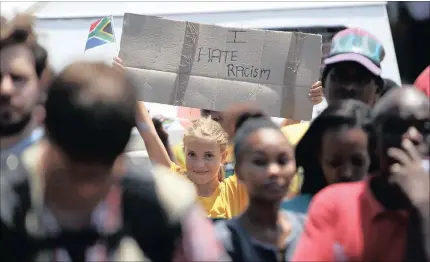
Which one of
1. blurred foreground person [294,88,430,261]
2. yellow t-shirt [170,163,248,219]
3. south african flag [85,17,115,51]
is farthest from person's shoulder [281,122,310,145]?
south african flag [85,17,115,51]

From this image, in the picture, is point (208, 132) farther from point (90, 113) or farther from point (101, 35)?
point (90, 113)

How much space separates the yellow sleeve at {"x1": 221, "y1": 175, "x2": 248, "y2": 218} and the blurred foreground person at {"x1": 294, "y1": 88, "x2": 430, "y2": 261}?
96cm

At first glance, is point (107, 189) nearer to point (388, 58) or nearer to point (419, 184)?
point (419, 184)

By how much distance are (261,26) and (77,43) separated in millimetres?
1344

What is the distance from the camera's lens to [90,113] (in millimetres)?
1470

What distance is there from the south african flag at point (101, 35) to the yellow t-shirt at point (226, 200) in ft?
3.84

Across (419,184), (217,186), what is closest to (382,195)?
(419,184)

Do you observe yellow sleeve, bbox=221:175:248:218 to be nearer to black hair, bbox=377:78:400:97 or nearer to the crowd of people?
the crowd of people

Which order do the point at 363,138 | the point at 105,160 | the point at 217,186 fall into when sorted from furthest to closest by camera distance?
the point at 217,186, the point at 363,138, the point at 105,160

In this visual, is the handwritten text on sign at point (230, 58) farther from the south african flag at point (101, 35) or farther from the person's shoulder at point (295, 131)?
the south african flag at point (101, 35)

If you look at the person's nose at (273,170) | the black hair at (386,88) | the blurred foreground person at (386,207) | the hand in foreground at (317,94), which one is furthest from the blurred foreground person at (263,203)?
the hand in foreground at (317,94)

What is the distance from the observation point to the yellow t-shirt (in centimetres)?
287

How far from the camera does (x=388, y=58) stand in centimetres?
450

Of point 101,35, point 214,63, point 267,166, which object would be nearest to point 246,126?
point 267,166
